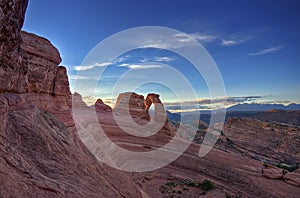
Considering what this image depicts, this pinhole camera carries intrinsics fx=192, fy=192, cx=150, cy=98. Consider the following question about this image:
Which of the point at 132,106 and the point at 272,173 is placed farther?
the point at 132,106

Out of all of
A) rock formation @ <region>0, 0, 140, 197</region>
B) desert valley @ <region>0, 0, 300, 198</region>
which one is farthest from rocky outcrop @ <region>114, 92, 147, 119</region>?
rock formation @ <region>0, 0, 140, 197</region>

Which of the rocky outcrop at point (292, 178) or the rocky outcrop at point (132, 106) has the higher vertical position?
the rocky outcrop at point (132, 106)

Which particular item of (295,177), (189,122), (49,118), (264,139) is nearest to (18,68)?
(49,118)

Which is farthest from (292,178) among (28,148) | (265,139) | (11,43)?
(265,139)

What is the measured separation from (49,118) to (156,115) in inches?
1023

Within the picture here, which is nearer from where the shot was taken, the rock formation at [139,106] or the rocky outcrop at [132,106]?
the rock formation at [139,106]

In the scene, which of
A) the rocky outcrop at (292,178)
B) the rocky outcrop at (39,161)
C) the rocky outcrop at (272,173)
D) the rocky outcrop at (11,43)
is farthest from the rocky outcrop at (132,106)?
the rocky outcrop at (11,43)

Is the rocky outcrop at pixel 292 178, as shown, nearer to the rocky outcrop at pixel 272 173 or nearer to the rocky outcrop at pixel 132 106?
the rocky outcrop at pixel 272 173

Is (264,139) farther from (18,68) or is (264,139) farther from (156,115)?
(18,68)

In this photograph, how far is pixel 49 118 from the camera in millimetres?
8461

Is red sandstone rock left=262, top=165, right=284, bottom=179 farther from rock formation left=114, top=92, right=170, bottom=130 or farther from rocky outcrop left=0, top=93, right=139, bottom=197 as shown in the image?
rocky outcrop left=0, top=93, right=139, bottom=197

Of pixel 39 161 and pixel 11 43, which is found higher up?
pixel 11 43

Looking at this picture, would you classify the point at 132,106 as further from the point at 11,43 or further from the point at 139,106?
the point at 11,43

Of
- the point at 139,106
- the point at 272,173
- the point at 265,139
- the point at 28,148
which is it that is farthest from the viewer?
the point at 265,139
